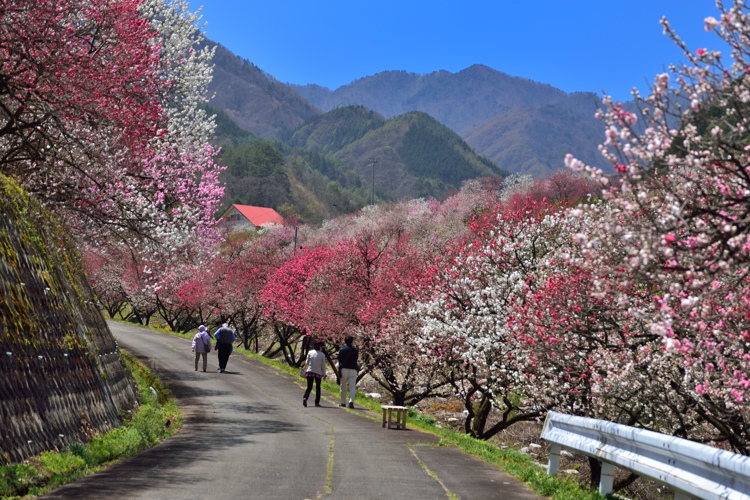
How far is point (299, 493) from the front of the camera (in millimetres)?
8969

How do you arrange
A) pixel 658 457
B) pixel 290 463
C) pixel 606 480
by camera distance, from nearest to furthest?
pixel 658 457 < pixel 606 480 < pixel 290 463

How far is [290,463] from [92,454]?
2748 mm

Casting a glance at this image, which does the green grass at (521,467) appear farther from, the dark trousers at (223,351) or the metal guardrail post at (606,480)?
the dark trousers at (223,351)

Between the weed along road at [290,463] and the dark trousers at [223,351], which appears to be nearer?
the weed along road at [290,463]

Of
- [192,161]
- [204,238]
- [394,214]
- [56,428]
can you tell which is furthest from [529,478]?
[394,214]

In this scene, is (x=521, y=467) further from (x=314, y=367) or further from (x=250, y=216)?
(x=250, y=216)

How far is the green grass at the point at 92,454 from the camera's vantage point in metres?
8.49

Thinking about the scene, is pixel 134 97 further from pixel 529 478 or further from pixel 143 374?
pixel 529 478

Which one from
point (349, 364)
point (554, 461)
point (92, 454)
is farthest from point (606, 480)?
point (349, 364)

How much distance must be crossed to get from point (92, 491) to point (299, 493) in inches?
89.1

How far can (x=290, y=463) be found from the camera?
11539mm

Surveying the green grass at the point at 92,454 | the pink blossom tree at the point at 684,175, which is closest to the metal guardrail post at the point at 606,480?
the pink blossom tree at the point at 684,175

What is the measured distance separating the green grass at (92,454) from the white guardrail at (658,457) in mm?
6190

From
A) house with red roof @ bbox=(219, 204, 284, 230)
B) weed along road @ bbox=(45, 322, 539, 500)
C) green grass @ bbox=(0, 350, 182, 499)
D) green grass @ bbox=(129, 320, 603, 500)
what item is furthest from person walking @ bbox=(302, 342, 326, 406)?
house with red roof @ bbox=(219, 204, 284, 230)
